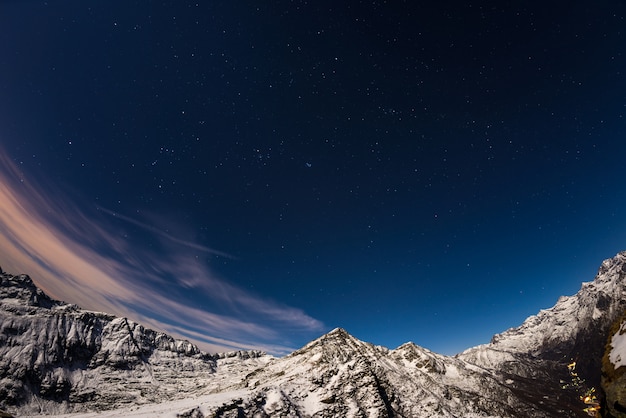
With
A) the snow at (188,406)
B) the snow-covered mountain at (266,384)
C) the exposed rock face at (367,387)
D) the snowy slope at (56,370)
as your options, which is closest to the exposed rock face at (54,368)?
the snowy slope at (56,370)

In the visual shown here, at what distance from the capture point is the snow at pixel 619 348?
1055cm

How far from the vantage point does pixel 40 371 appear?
159 m

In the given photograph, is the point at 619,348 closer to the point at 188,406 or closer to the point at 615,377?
the point at 615,377

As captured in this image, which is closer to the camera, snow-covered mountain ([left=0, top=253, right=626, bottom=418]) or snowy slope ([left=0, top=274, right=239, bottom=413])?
snow-covered mountain ([left=0, top=253, right=626, bottom=418])

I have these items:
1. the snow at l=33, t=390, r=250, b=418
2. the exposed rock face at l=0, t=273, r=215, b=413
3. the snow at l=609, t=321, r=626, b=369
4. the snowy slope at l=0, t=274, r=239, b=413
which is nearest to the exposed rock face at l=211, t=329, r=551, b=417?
the snow at l=33, t=390, r=250, b=418

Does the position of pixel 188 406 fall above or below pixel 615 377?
below

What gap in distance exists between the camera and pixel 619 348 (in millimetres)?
11281

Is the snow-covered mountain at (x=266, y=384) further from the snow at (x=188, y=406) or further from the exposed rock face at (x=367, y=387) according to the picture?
the snow at (x=188, y=406)

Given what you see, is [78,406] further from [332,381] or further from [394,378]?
[394,378]

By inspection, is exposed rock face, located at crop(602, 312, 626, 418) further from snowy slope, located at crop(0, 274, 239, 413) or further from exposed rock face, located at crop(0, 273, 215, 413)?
exposed rock face, located at crop(0, 273, 215, 413)

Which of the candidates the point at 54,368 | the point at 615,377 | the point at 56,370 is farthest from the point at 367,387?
the point at 54,368

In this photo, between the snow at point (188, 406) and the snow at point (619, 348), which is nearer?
the snow at point (619, 348)

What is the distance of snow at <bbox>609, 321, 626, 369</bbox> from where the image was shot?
1055 centimetres

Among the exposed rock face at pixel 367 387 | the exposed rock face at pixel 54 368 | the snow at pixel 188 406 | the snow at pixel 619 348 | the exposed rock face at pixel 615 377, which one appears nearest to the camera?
the exposed rock face at pixel 615 377
